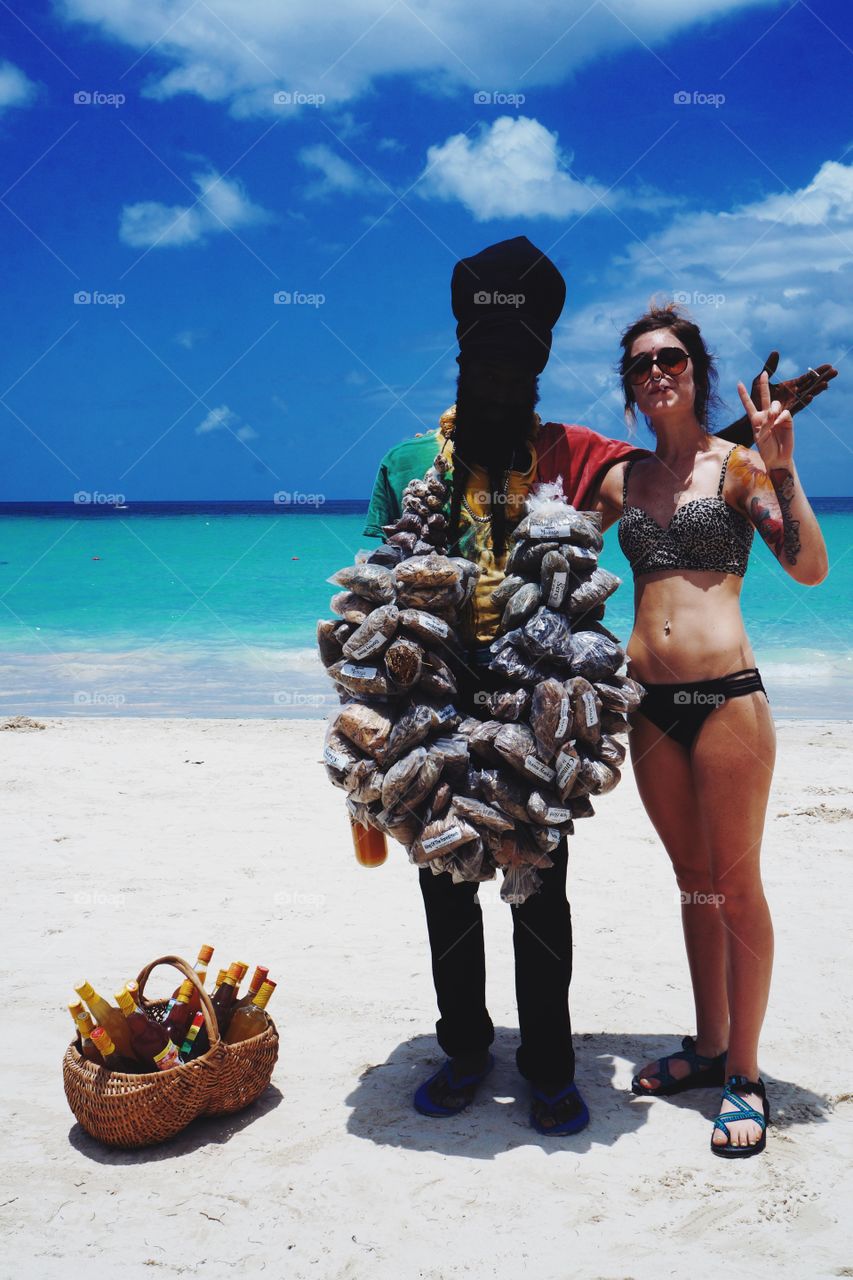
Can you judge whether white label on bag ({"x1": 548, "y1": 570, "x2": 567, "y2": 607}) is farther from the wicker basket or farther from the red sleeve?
the wicker basket

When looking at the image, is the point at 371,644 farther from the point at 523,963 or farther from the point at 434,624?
the point at 523,963

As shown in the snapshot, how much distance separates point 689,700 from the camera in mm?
2916

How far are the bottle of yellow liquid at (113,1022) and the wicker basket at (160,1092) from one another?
0.34ft

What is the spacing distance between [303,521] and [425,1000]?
1919 inches

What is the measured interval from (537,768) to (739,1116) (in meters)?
1.23

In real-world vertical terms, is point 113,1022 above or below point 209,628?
below

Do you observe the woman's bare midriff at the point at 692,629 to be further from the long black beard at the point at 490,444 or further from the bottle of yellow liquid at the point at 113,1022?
the bottle of yellow liquid at the point at 113,1022

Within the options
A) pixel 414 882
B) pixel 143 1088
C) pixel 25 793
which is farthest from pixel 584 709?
pixel 25 793

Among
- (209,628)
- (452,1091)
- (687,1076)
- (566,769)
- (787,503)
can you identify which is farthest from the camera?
(209,628)

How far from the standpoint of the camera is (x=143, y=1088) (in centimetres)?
285

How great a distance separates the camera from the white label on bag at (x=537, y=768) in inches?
103

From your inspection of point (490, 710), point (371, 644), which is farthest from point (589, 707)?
point (371, 644)

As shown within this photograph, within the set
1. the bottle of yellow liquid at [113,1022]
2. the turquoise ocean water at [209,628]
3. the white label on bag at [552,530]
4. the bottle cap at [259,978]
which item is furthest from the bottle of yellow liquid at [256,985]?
the turquoise ocean water at [209,628]

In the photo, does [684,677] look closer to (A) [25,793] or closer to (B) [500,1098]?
(B) [500,1098]
